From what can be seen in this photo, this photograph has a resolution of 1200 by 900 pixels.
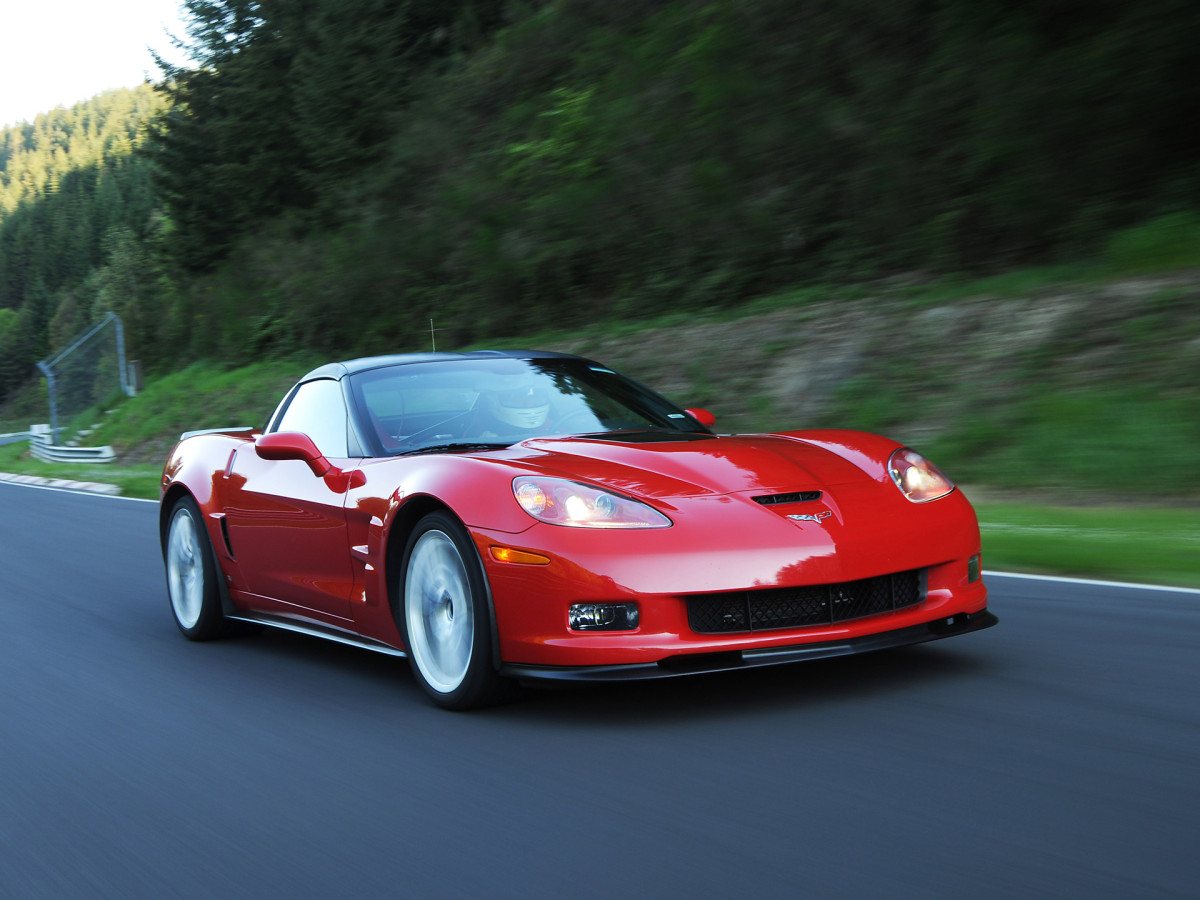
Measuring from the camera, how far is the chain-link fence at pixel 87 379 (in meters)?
31.9

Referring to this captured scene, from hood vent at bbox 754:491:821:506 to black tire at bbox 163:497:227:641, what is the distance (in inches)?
116

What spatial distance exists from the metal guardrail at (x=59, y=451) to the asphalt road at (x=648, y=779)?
22542mm

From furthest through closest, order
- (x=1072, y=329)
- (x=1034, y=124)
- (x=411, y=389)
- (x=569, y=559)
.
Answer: (x=1034, y=124), (x=1072, y=329), (x=411, y=389), (x=569, y=559)

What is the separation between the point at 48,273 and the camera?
110m

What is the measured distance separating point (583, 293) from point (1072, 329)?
9.15m

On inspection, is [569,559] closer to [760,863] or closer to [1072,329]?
[760,863]

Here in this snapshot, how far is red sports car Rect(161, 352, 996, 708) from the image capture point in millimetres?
3846

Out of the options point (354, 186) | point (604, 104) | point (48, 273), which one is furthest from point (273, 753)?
point (48, 273)

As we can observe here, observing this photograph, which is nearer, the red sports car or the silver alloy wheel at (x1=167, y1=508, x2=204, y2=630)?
the red sports car

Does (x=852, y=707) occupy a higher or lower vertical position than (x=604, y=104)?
lower

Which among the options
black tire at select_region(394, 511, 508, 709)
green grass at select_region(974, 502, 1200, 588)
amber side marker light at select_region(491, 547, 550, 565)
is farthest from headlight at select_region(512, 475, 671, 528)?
green grass at select_region(974, 502, 1200, 588)

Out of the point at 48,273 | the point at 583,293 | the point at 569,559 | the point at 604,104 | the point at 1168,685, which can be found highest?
the point at 48,273

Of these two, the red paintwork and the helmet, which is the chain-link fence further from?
the red paintwork

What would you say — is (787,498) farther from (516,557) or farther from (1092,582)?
(1092,582)
